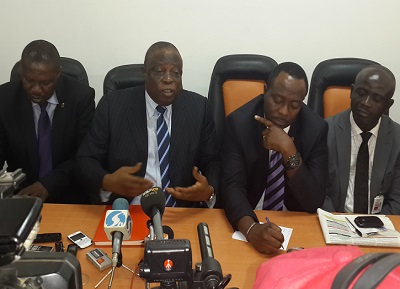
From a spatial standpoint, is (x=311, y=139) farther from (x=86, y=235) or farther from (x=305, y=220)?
(x=86, y=235)

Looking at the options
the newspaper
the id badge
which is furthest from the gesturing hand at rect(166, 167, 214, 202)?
the id badge

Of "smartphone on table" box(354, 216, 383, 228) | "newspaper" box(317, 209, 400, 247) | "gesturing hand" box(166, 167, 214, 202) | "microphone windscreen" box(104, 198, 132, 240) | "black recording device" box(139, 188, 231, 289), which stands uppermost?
"black recording device" box(139, 188, 231, 289)

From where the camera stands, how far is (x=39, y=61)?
2.48 m

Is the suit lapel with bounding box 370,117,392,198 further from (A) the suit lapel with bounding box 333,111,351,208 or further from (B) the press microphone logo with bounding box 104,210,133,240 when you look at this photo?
(B) the press microphone logo with bounding box 104,210,133,240

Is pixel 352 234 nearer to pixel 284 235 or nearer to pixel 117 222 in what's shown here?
pixel 284 235

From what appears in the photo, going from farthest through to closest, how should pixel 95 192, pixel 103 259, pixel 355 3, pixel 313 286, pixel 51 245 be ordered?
pixel 355 3 < pixel 95 192 < pixel 51 245 < pixel 103 259 < pixel 313 286

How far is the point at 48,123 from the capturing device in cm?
269

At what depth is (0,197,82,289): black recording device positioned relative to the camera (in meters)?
0.77

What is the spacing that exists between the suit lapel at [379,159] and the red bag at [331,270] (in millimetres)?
1737

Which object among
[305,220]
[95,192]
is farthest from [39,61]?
[305,220]

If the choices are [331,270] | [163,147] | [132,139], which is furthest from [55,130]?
[331,270]

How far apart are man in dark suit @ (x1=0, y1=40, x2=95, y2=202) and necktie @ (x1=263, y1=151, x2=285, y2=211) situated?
110 cm

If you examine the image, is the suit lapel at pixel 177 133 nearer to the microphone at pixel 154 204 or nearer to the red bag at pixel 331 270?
the microphone at pixel 154 204

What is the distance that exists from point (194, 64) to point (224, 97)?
475 mm
